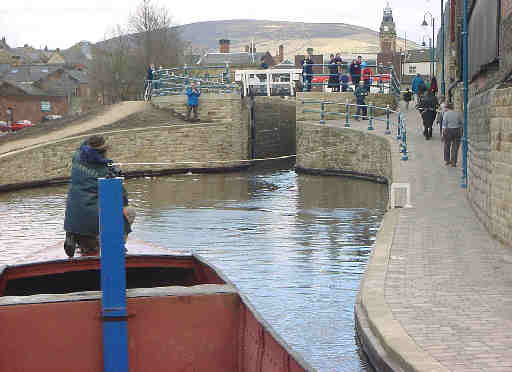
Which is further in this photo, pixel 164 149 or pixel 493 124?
pixel 164 149

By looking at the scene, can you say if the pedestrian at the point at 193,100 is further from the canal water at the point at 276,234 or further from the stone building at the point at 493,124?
the stone building at the point at 493,124

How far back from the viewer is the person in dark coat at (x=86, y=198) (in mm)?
8008

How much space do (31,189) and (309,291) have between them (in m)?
18.2

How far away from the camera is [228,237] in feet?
49.6

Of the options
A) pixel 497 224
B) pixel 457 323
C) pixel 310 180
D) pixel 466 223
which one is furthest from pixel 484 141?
pixel 310 180

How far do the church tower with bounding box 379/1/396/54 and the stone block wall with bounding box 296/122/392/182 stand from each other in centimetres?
8304

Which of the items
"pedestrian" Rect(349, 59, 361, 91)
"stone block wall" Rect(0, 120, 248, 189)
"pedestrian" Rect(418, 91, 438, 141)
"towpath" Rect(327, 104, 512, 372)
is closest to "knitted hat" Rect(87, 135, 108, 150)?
"towpath" Rect(327, 104, 512, 372)

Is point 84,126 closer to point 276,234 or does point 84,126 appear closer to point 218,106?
point 218,106

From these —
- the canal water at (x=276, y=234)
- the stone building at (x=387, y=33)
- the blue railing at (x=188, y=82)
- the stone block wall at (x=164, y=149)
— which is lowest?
the canal water at (x=276, y=234)

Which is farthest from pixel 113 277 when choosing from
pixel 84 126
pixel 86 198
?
pixel 84 126

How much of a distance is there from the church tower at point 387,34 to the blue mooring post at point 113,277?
355 feet

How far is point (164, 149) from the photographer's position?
31703 mm

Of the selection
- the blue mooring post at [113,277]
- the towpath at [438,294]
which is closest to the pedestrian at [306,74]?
the towpath at [438,294]

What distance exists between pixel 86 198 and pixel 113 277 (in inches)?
118
